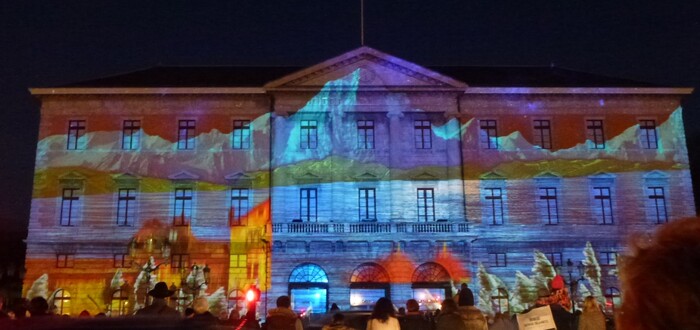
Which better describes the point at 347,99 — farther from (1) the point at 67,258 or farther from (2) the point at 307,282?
(1) the point at 67,258

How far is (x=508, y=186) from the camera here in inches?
1441

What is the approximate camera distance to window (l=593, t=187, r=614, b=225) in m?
36.4

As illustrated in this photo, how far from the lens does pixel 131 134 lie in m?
36.7

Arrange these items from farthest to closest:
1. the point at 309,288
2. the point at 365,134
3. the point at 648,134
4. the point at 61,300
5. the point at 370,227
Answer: the point at 648,134 → the point at 365,134 → the point at 370,227 → the point at 61,300 → the point at 309,288

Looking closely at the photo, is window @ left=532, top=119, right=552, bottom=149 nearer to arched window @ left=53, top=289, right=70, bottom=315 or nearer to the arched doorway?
the arched doorway

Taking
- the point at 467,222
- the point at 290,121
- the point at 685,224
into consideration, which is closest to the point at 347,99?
the point at 290,121

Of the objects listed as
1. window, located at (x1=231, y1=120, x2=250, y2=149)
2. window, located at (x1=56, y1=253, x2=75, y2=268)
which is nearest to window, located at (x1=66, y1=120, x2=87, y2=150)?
window, located at (x1=56, y1=253, x2=75, y2=268)

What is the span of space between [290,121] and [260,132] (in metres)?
1.77

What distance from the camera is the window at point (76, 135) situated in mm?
36531

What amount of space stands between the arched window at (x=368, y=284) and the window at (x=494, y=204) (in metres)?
6.76

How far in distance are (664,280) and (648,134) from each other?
39.2 m

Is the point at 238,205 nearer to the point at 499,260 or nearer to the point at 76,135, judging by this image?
the point at 76,135

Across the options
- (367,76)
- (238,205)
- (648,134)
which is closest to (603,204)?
(648,134)

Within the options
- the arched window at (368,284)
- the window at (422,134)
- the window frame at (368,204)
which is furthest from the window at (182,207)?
the window at (422,134)
